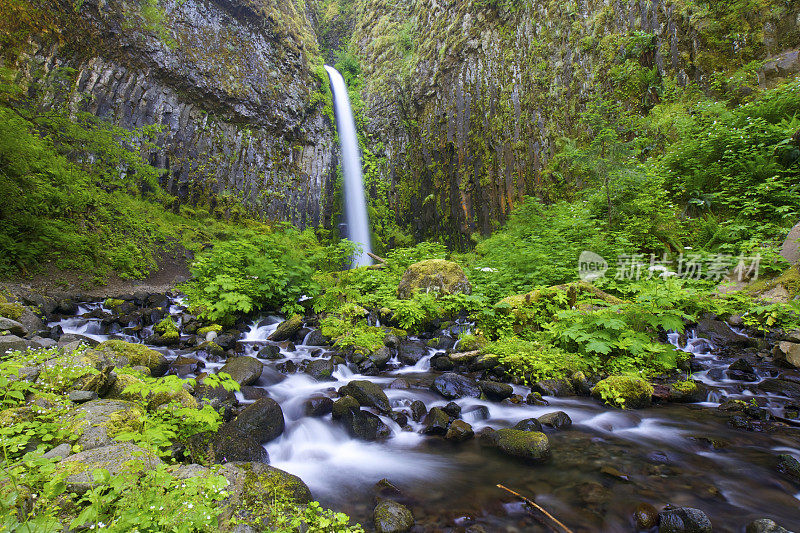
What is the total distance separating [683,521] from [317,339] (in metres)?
5.96

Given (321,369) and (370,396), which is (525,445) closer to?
(370,396)

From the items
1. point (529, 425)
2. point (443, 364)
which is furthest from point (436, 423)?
point (443, 364)

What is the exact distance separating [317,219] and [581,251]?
16105 mm

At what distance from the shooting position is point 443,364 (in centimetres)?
584

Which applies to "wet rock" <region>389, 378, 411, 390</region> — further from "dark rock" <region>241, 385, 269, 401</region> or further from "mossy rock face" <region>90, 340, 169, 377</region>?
"mossy rock face" <region>90, 340, 169, 377</region>

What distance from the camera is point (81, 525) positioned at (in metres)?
1.52

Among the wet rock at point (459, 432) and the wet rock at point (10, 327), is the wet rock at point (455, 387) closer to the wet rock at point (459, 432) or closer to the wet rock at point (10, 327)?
the wet rock at point (459, 432)

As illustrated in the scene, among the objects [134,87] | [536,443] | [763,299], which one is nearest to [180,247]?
[134,87]

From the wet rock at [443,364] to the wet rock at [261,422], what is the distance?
286cm

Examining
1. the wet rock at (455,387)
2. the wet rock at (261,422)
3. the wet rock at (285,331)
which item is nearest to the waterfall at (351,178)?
the wet rock at (285,331)

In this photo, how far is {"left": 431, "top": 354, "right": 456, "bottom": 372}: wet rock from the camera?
19.1 ft

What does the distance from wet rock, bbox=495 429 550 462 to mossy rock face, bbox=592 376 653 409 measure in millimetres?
1541

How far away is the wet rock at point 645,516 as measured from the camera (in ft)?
8.18

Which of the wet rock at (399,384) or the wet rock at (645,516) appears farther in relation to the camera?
the wet rock at (399,384)
